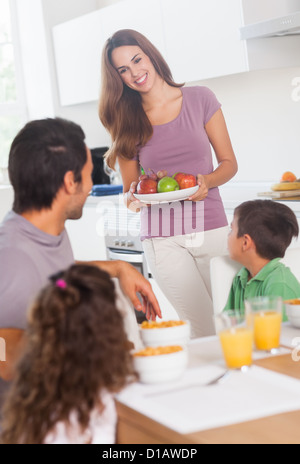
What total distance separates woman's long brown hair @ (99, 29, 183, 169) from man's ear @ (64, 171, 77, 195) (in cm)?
98

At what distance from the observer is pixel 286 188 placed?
325 cm

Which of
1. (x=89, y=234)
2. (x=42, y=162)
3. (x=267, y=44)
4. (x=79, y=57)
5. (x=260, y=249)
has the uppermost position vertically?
(x=79, y=57)

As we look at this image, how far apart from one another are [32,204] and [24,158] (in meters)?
0.10

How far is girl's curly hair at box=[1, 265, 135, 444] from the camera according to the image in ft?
3.50

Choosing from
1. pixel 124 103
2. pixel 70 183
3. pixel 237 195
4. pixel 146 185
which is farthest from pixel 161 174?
pixel 237 195

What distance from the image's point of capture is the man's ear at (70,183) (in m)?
1.61

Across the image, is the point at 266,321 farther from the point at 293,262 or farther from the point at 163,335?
the point at 293,262

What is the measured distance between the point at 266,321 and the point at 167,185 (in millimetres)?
1054

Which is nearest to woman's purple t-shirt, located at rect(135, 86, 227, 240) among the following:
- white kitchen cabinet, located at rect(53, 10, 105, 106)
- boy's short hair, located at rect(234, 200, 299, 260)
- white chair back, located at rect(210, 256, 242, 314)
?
boy's short hair, located at rect(234, 200, 299, 260)

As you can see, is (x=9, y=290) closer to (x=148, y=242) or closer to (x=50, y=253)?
(x=50, y=253)

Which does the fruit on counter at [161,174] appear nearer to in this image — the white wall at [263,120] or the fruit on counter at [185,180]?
the fruit on counter at [185,180]

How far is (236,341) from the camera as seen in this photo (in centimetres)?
140

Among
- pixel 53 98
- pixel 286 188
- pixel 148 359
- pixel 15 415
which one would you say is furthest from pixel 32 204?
pixel 53 98

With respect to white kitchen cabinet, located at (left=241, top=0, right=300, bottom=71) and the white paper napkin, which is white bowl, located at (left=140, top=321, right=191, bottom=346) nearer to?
the white paper napkin
